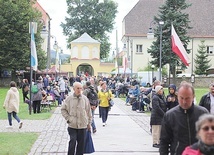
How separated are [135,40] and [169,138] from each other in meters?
69.6

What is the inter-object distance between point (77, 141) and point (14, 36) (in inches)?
1791

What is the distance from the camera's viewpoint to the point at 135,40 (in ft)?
246

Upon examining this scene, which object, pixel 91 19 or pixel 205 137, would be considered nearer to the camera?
pixel 205 137

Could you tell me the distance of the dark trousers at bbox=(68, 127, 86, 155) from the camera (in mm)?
9805

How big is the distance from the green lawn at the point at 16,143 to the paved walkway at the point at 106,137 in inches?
7.0

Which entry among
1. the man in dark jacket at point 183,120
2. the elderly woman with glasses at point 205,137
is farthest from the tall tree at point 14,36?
the elderly woman with glasses at point 205,137

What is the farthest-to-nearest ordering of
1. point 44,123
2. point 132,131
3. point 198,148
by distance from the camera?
point 44,123, point 132,131, point 198,148

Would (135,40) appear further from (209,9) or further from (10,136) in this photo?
(10,136)

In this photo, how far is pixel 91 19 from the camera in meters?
84.4

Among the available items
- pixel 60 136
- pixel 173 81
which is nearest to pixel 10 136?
pixel 60 136

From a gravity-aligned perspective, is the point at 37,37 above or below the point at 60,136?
above

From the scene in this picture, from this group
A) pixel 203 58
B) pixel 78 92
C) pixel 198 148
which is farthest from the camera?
pixel 203 58

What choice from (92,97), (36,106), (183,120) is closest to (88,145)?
(92,97)

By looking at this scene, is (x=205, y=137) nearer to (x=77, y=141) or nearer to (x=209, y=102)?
(x=77, y=141)
